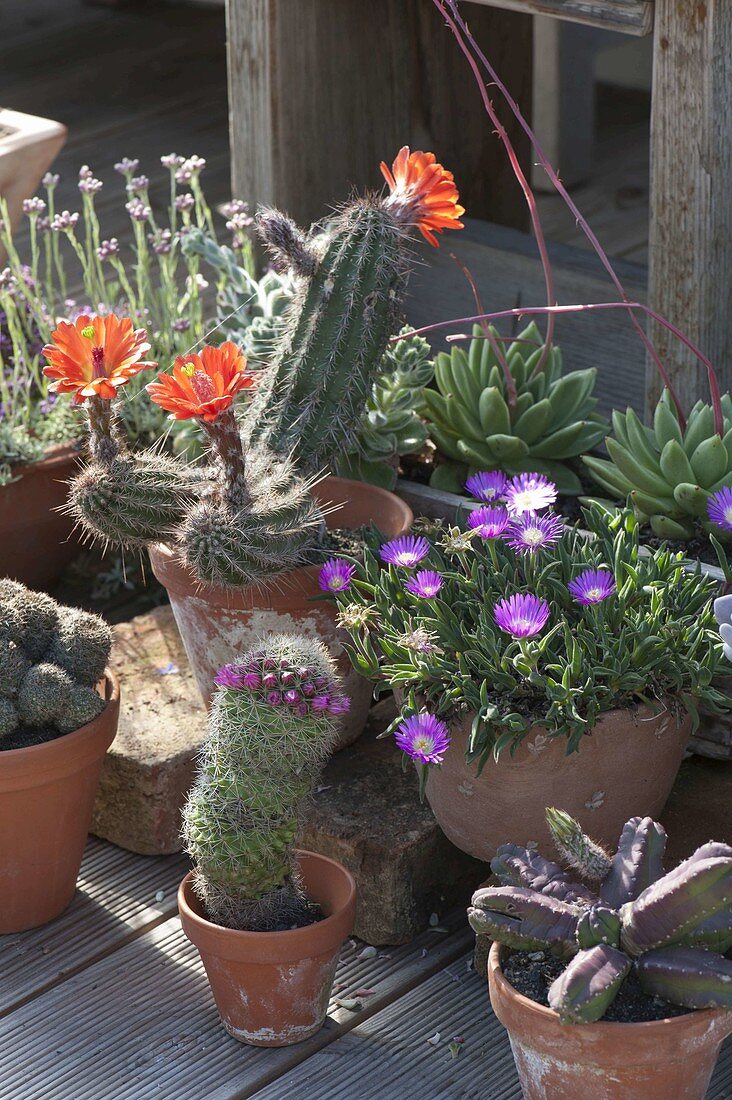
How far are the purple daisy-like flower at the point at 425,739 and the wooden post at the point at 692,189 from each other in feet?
3.82

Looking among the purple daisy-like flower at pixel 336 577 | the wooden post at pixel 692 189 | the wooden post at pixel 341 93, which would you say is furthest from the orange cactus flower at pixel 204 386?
the wooden post at pixel 341 93

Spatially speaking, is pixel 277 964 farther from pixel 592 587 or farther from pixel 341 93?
pixel 341 93

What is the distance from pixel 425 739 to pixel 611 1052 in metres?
0.51

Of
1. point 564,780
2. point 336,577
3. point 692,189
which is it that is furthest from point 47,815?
point 692,189

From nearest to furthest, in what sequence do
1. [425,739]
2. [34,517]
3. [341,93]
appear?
[425,739]
[34,517]
[341,93]

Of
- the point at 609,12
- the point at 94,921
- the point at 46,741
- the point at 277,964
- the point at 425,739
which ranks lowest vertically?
the point at 94,921

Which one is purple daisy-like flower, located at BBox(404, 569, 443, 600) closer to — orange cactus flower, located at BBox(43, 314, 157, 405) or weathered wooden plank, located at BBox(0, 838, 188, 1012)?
orange cactus flower, located at BBox(43, 314, 157, 405)

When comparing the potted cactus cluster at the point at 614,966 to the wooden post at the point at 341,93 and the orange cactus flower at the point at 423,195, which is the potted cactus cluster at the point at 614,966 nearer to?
the orange cactus flower at the point at 423,195

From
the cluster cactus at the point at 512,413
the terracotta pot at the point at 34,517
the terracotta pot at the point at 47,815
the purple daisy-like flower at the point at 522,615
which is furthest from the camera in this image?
the terracotta pot at the point at 34,517

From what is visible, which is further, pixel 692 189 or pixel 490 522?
pixel 692 189

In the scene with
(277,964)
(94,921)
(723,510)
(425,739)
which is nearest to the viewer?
(425,739)

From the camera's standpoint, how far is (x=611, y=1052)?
1859 mm

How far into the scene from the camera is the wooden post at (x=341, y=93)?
345 centimetres

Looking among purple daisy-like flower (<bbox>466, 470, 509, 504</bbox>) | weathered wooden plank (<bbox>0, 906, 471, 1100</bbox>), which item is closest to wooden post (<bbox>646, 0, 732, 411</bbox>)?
purple daisy-like flower (<bbox>466, 470, 509, 504</bbox>)
